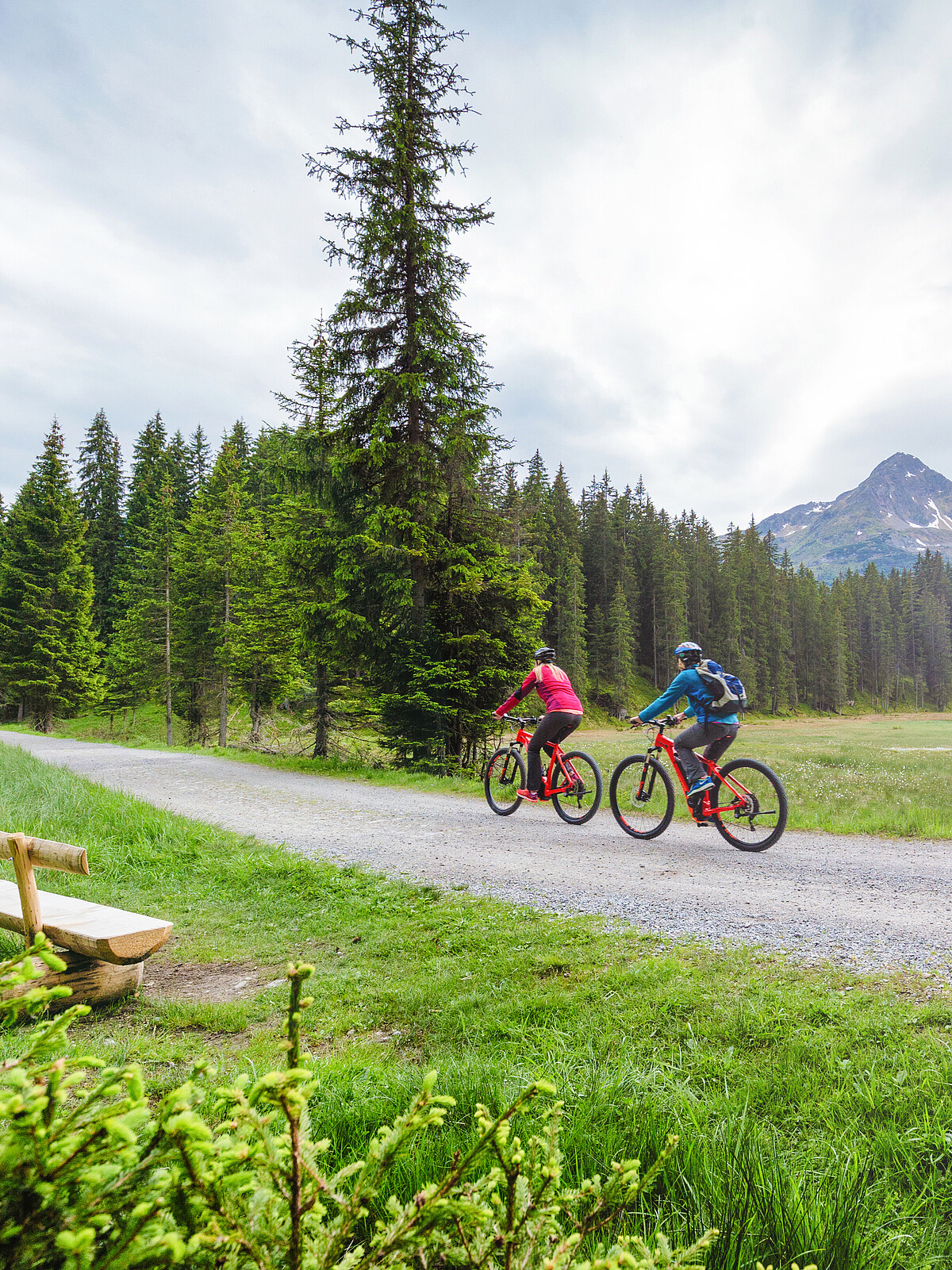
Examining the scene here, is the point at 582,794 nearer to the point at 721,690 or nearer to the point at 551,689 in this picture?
the point at 551,689

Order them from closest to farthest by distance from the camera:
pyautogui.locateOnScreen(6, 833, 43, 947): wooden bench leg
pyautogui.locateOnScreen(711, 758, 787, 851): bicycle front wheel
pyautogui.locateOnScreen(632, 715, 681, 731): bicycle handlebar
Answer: pyautogui.locateOnScreen(6, 833, 43, 947): wooden bench leg → pyautogui.locateOnScreen(711, 758, 787, 851): bicycle front wheel → pyautogui.locateOnScreen(632, 715, 681, 731): bicycle handlebar

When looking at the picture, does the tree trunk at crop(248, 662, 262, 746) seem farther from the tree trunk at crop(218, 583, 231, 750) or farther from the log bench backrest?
the log bench backrest

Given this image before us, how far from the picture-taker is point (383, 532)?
575 inches

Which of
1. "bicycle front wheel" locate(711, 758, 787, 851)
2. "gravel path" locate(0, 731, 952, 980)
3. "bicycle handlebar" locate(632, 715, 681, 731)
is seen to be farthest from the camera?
"bicycle handlebar" locate(632, 715, 681, 731)

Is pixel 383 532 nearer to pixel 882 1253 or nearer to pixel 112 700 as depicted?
pixel 882 1253

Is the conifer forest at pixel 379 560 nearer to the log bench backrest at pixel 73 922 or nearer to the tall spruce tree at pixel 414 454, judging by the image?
the tall spruce tree at pixel 414 454

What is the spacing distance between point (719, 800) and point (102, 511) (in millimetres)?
55602

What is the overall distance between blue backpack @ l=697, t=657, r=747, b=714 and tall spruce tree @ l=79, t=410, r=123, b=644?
156 feet

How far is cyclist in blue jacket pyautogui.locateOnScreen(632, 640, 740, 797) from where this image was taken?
740 centimetres

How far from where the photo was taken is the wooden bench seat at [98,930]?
3424mm

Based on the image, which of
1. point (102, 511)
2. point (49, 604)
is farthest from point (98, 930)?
point (102, 511)

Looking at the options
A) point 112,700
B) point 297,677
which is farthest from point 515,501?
point 112,700

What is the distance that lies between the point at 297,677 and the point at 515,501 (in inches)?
944

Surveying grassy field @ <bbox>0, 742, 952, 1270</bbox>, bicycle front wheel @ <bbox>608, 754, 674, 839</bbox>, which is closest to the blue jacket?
bicycle front wheel @ <bbox>608, 754, 674, 839</bbox>
